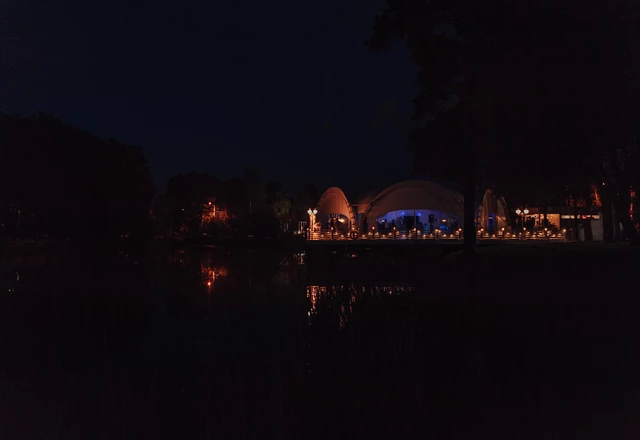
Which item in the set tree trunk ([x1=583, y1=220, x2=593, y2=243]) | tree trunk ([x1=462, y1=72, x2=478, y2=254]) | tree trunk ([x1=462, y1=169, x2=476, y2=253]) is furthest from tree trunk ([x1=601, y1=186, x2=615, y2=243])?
tree trunk ([x1=462, y1=72, x2=478, y2=254])

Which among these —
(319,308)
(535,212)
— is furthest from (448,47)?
(535,212)

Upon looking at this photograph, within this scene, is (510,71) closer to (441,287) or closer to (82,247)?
(441,287)

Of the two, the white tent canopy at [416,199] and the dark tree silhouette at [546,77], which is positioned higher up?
the white tent canopy at [416,199]

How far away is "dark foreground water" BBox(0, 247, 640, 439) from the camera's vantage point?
6598 millimetres

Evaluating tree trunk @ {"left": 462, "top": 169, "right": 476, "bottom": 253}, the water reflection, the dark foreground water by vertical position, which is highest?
tree trunk @ {"left": 462, "top": 169, "right": 476, "bottom": 253}

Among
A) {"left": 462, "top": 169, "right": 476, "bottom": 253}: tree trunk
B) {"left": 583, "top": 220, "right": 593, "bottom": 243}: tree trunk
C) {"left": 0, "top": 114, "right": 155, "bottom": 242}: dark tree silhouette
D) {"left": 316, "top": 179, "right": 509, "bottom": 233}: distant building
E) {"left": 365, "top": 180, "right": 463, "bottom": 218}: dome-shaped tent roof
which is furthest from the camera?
{"left": 316, "top": 179, "right": 509, "bottom": 233}: distant building

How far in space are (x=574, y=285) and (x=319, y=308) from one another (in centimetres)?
768

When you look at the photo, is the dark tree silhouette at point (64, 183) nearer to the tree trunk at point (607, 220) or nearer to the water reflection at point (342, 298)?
the water reflection at point (342, 298)

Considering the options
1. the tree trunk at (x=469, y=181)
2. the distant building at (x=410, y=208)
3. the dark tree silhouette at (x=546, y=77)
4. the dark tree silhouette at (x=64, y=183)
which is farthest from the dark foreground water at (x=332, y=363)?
the distant building at (x=410, y=208)

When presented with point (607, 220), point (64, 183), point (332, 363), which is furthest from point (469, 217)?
point (64, 183)

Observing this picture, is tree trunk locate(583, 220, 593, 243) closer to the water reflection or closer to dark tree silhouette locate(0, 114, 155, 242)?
the water reflection

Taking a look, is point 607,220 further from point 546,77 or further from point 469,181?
point 546,77

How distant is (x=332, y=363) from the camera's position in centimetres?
899

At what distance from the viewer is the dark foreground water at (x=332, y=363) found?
660 centimetres
